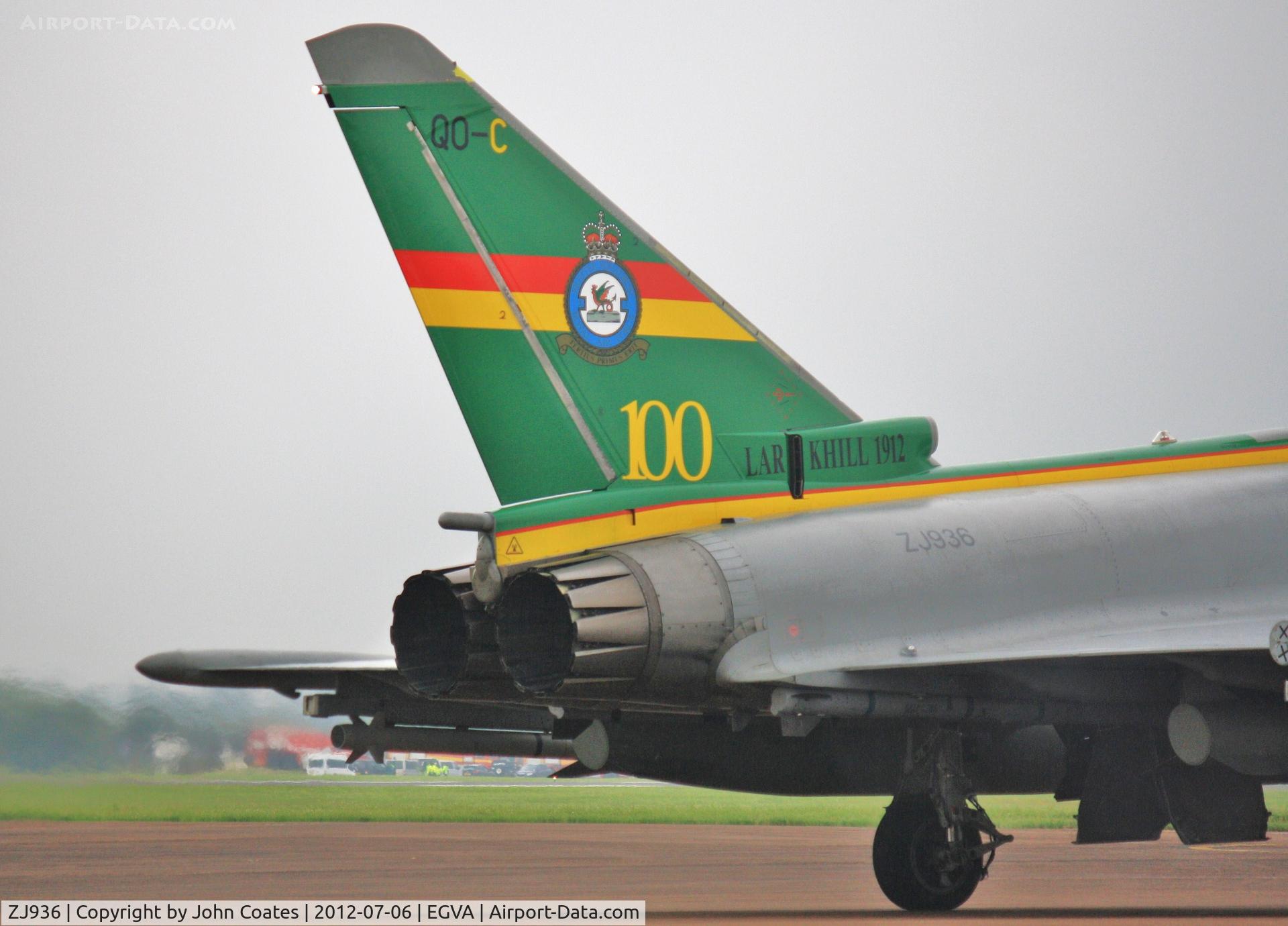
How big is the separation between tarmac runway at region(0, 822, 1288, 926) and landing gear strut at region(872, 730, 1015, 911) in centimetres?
16

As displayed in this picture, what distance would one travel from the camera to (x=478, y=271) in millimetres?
8391

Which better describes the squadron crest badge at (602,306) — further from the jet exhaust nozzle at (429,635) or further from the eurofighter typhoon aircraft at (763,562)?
the jet exhaust nozzle at (429,635)

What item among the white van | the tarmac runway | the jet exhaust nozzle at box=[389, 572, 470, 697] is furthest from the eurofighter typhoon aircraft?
the white van

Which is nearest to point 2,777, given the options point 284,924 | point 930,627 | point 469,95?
point 284,924

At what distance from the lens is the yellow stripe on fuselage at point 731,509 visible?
8.08m

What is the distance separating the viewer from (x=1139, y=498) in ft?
29.5

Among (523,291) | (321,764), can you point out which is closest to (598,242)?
(523,291)

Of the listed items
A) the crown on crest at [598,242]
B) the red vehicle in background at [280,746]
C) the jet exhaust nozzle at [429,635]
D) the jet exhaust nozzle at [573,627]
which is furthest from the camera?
the red vehicle in background at [280,746]

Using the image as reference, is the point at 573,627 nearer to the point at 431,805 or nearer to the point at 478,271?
the point at 478,271

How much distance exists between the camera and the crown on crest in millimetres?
8500

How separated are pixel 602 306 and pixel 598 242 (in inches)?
13.5

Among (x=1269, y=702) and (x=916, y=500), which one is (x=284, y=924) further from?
(x=1269, y=702)

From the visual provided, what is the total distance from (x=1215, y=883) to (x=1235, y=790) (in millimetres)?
3355

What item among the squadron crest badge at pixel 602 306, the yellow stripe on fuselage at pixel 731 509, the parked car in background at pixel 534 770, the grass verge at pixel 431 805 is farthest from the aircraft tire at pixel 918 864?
the parked car in background at pixel 534 770
